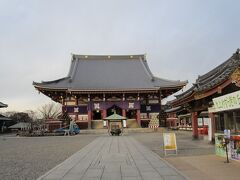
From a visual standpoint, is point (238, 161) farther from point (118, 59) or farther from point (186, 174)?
point (118, 59)

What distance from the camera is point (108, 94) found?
47.5 m

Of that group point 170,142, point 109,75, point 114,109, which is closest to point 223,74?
point 170,142

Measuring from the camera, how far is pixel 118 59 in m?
56.8

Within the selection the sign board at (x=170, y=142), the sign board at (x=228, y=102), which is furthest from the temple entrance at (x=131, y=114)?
the sign board at (x=228, y=102)

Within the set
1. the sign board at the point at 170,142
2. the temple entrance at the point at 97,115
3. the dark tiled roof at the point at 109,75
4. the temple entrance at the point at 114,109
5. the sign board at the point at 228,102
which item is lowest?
the sign board at the point at 170,142

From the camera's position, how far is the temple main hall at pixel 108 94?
4575 centimetres

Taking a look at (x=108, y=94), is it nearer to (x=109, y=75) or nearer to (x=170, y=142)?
(x=109, y=75)

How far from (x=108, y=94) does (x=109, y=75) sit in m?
5.50

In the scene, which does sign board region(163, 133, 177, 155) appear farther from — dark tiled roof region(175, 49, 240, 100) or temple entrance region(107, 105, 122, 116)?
temple entrance region(107, 105, 122, 116)

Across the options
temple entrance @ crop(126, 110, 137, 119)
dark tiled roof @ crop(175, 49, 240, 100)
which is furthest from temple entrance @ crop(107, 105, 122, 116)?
dark tiled roof @ crop(175, 49, 240, 100)

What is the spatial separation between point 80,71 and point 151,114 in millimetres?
14421

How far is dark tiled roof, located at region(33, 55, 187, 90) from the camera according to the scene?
153ft

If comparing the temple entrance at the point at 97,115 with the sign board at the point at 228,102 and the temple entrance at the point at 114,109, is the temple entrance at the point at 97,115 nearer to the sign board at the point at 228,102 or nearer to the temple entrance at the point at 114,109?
the temple entrance at the point at 114,109

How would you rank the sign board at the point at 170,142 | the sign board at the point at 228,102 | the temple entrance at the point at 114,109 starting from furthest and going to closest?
the temple entrance at the point at 114,109, the sign board at the point at 170,142, the sign board at the point at 228,102
